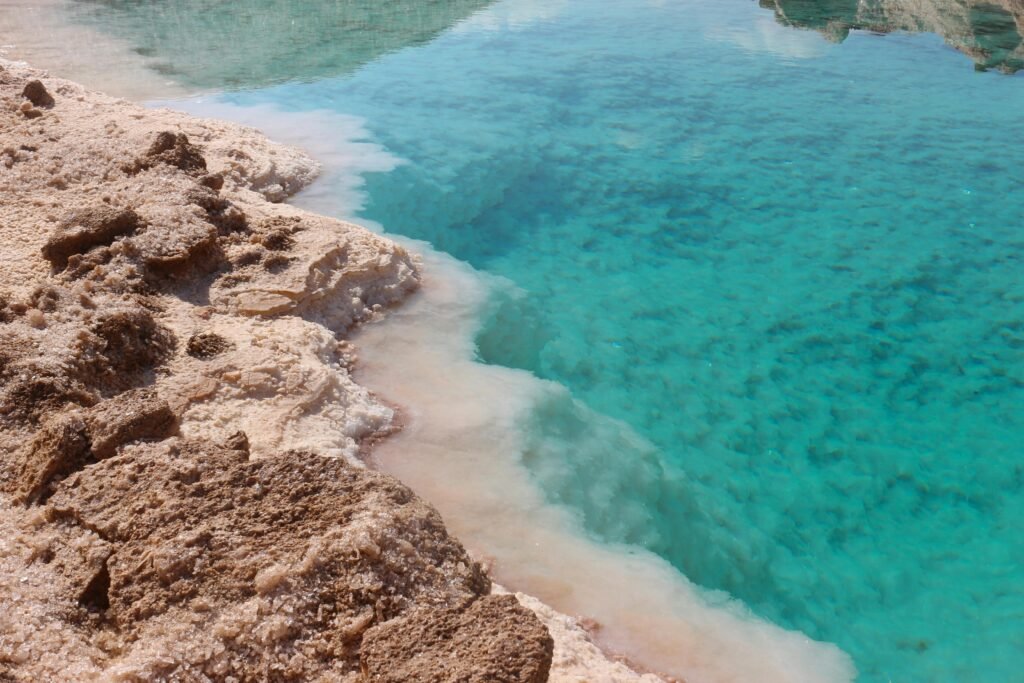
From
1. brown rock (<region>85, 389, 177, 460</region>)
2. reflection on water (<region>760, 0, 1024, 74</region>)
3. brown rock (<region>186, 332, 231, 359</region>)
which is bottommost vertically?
brown rock (<region>186, 332, 231, 359</region>)

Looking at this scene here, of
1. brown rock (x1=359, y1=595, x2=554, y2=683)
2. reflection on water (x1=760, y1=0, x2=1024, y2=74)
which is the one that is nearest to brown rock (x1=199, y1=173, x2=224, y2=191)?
brown rock (x1=359, y1=595, x2=554, y2=683)

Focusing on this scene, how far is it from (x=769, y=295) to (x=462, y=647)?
4.09 metres

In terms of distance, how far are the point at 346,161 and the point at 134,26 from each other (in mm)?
6163

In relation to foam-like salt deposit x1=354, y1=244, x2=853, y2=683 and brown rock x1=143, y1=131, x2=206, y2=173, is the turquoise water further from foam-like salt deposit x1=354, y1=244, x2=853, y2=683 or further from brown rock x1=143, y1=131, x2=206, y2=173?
brown rock x1=143, y1=131, x2=206, y2=173

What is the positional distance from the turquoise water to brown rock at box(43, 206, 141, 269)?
203 cm

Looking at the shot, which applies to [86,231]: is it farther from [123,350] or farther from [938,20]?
[938,20]

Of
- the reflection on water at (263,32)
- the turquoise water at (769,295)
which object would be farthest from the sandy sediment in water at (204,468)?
the reflection on water at (263,32)

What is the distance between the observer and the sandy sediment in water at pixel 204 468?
93.0 inches

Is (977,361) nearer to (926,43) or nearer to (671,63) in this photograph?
(671,63)

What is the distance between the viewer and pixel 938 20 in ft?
40.1

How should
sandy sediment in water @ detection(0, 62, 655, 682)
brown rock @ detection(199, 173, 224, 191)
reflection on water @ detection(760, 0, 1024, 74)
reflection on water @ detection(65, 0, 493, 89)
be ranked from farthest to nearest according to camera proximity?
reflection on water @ detection(760, 0, 1024, 74), reflection on water @ detection(65, 0, 493, 89), brown rock @ detection(199, 173, 224, 191), sandy sediment in water @ detection(0, 62, 655, 682)

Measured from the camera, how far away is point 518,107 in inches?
340

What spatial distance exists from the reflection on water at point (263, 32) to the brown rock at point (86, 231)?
15.5 feet

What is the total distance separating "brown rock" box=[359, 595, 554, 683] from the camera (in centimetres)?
220
